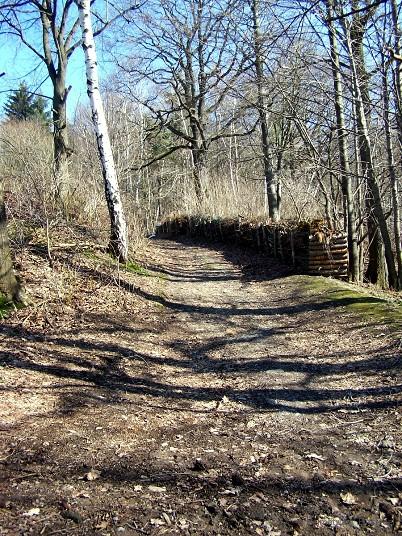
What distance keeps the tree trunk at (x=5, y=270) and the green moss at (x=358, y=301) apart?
193 inches

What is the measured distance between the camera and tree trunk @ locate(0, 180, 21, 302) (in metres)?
6.16

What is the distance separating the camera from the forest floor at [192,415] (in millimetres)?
2807

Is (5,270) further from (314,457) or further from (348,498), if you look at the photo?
(348,498)

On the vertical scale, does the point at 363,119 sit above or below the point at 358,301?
above

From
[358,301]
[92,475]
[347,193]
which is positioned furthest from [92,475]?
[347,193]

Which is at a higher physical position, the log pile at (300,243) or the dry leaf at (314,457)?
the log pile at (300,243)

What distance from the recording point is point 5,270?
20.3ft

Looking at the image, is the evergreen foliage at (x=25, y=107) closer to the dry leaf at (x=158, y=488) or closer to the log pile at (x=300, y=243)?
the log pile at (x=300, y=243)

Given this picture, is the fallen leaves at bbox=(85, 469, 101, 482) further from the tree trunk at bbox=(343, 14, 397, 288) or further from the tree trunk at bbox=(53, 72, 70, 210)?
the tree trunk at bbox=(53, 72, 70, 210)

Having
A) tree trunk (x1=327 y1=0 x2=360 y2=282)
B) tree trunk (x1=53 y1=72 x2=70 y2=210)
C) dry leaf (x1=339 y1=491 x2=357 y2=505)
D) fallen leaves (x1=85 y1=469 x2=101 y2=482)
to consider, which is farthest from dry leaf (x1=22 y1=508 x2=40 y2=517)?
tree trunk (x1=327 y1=0 x2=360 y2=282)

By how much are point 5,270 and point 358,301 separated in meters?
5.40

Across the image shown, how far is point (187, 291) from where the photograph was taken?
10.0 metres

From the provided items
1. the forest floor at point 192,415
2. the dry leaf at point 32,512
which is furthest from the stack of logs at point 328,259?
the dry leaf at point 32,512

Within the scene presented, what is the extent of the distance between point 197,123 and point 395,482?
79.2 feet
